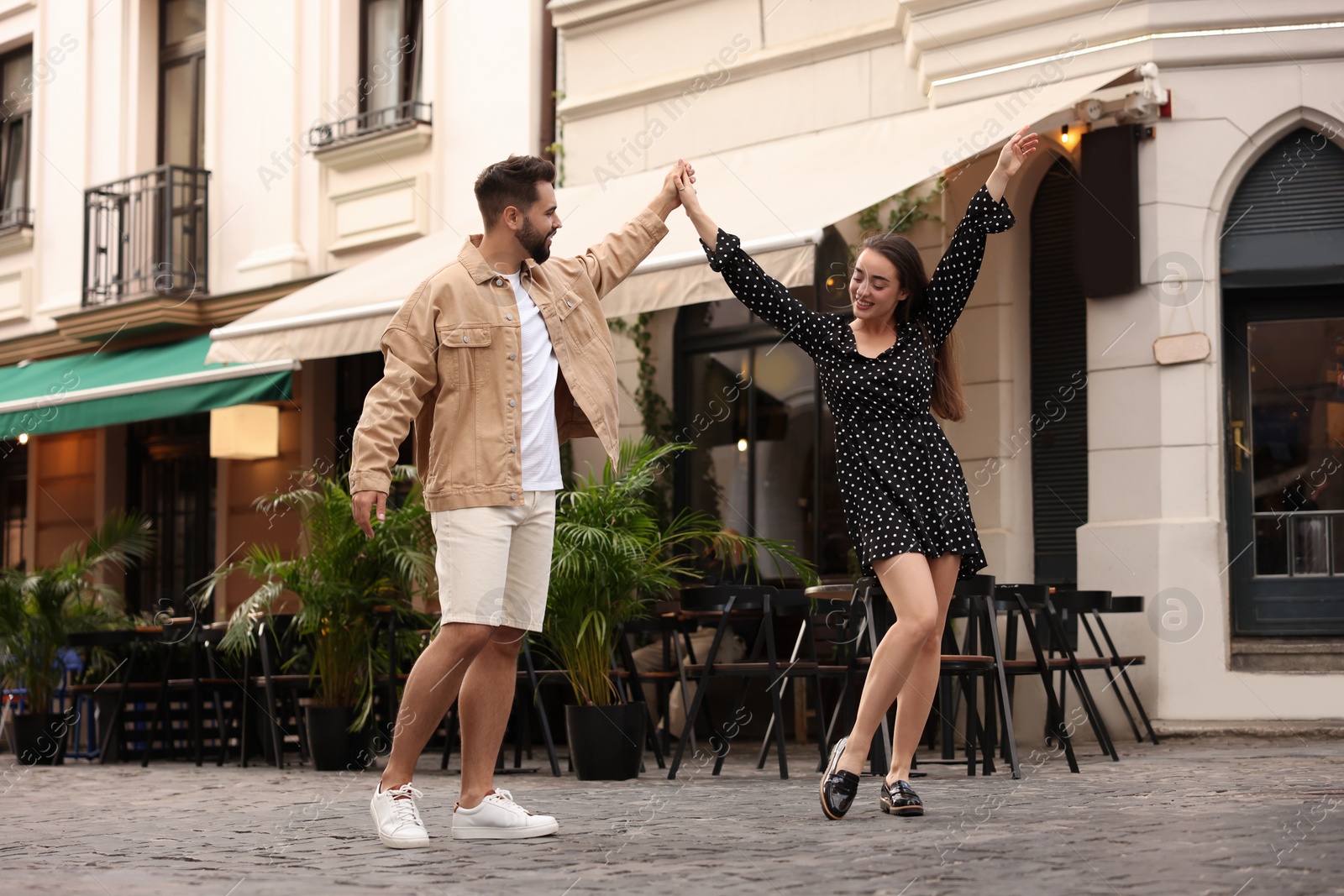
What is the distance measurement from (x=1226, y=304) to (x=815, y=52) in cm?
300

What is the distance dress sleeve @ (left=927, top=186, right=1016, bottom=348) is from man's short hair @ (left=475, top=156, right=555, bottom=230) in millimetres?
1201

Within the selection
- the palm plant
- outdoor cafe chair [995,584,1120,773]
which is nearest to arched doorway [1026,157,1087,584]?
outdoor cafe chair [995,584,1120,773]

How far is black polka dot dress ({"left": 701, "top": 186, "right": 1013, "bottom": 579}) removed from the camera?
460 cm

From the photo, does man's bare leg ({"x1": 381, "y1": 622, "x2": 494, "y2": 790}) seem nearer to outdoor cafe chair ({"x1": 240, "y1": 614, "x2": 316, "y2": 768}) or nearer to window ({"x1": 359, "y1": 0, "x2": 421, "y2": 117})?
outdoor cafe chair ({"x1": 240, "y1": 614, "x2": 316, "y2": 768})

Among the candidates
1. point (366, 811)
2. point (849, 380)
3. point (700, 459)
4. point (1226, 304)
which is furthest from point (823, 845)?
point (700, 459)

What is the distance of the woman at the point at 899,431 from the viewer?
4.49 metres

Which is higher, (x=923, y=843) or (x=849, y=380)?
(x=849, y=380)

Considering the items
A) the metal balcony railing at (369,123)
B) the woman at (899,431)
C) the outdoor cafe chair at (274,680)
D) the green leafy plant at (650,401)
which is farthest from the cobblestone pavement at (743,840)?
the metal balcony railing at (369,123)

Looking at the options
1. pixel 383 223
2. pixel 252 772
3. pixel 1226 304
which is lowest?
pixel 252 772

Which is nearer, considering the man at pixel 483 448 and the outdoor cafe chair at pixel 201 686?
the man at pixel 483 448

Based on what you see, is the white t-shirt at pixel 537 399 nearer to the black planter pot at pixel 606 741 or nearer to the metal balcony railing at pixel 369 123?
the black planter pot at pixel 606 741

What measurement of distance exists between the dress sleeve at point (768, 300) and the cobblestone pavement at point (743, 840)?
1412 mm

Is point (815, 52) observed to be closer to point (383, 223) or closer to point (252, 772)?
point (383, 223)

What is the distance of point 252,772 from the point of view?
26.0 feet
